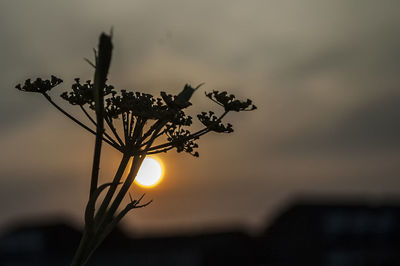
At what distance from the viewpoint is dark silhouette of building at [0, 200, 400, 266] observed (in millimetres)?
71688

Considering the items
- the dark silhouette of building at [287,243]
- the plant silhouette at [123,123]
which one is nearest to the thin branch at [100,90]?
the plant silhouette at [123,123]

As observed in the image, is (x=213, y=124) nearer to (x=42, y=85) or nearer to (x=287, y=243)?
(x=42, y=85)

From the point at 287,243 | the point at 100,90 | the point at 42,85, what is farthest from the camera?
the point at 287,243

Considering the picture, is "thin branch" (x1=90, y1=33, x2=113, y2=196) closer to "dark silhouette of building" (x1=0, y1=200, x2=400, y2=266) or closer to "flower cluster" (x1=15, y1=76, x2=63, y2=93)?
"flower cluster" (x1=15, y1=76, x2=63, y2=93)

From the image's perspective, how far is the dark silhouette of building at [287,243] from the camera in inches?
2822

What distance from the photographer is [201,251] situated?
232 feet

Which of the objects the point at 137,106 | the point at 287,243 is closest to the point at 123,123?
the point at 137,106

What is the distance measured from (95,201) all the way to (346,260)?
74877 mm

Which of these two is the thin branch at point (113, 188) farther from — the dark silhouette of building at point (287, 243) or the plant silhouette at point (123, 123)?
the dark silhouette of building at point (287, 243)

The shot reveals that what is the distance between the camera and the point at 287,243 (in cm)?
7825

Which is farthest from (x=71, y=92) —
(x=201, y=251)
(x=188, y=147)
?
(x=201, y=251)

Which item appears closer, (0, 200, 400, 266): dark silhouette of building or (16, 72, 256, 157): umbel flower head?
(16, 72, 256, 157): umbel flower head

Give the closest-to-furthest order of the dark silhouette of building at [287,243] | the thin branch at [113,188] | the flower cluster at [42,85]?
the thin branch at [113,188] → the flower cluster at [42,85] → the dark silhouette of building at [287,243]

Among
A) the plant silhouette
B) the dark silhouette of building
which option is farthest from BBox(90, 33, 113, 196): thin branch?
the dark silhouette of building
